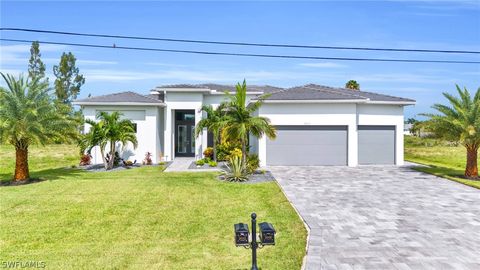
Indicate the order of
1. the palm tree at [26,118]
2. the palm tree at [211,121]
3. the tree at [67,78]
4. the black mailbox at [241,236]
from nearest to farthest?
1. the black mailbox at [241,236]
2. the palm tree at [26,118]
3. the palm tree at [211,121]
4. the tree at [67,78]

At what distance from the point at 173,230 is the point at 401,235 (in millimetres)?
5880

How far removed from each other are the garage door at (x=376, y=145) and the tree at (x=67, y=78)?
4991 cm

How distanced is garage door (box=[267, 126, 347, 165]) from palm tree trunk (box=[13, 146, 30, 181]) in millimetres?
13778

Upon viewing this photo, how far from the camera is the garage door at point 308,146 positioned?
73.4 feet

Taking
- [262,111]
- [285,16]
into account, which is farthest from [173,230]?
[262,111]

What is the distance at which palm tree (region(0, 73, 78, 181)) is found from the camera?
1588cm

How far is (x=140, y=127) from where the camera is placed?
24.3 m

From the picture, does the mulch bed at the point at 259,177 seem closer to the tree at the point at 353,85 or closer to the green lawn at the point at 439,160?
the green lawn at the point at 439,160

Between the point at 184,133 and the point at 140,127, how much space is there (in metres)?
4.73

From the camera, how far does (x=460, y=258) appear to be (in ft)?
22.9

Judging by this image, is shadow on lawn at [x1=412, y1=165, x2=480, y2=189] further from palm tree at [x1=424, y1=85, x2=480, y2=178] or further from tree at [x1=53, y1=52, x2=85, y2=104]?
tree at [x1=53, y1=52, x2=85, y2=104]

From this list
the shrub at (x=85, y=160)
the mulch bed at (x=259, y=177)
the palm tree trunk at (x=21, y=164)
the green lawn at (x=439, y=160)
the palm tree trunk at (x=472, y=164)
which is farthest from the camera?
the shrub at (x=85, y=160)

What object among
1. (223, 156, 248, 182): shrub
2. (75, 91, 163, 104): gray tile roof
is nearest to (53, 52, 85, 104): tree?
(75, 91, 163, 104): gray tile roof

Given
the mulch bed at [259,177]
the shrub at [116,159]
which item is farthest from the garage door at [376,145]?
the shrub at [116,159]
